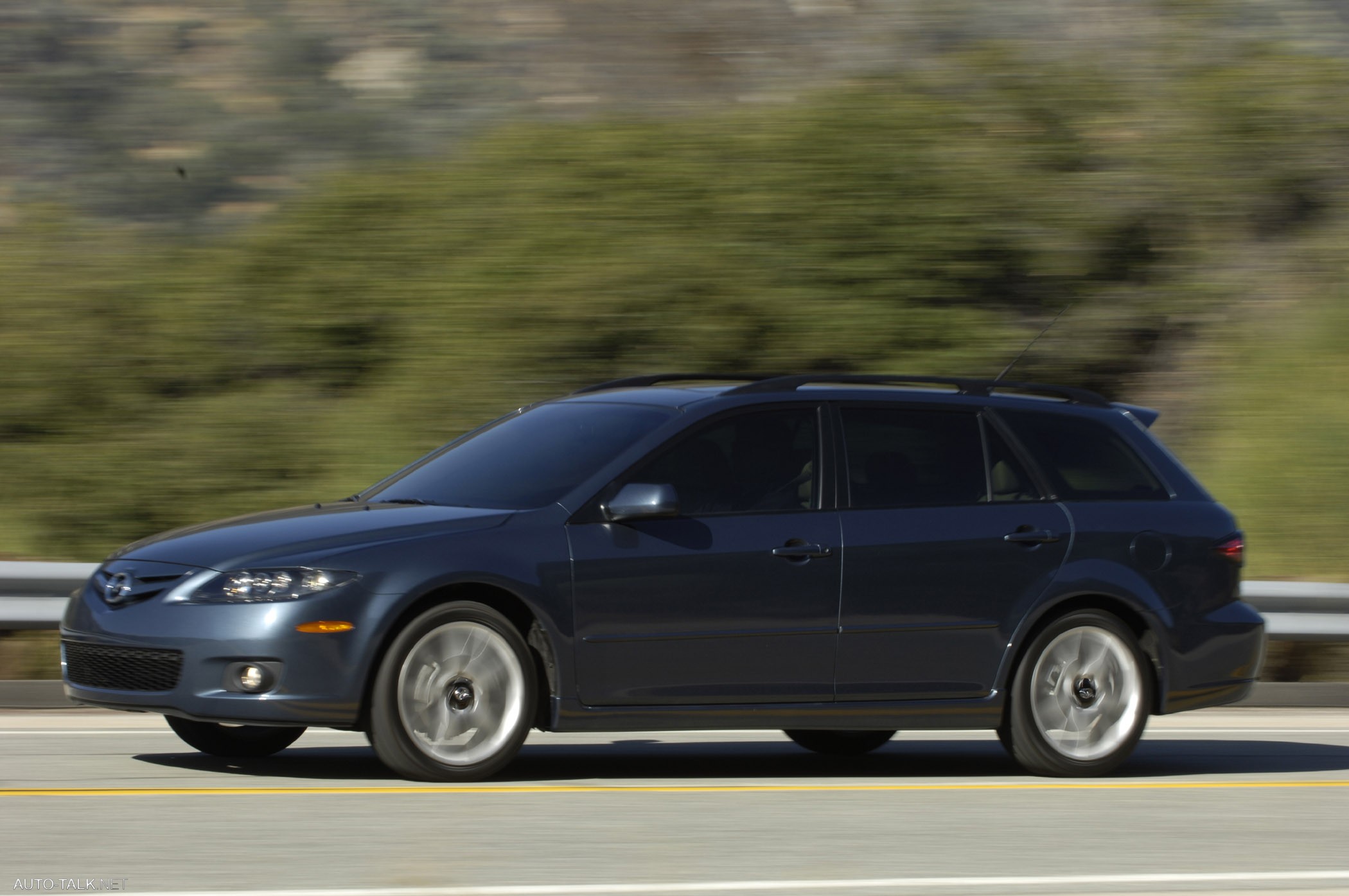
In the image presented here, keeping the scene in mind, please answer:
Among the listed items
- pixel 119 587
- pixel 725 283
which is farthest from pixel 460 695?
pixel 725 283

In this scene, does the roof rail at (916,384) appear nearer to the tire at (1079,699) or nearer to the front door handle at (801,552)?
the front door handle at (801,552)

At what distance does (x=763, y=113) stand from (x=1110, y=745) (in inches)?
440

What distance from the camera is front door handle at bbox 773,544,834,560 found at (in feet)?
24.4

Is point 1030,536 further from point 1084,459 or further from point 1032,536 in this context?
point 1084,459

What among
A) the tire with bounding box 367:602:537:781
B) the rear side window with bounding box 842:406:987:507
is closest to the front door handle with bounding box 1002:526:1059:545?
the rear side window with bounding box 842:406:987:507

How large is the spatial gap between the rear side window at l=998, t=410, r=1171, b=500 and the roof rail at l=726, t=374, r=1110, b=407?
0.16 metres

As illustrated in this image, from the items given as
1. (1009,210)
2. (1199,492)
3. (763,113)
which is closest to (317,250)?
(763,113)

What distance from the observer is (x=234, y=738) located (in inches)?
304

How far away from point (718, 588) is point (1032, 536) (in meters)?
1.47

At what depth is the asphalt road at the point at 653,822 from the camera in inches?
217

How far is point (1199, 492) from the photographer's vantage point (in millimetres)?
8492

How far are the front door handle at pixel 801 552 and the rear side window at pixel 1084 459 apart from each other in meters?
1.22

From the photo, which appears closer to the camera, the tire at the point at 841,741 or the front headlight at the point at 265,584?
the front headlight at the point at 265,584

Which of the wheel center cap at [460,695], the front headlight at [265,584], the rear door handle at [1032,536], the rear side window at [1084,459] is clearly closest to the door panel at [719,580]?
the wheel center cap at [460,695]
